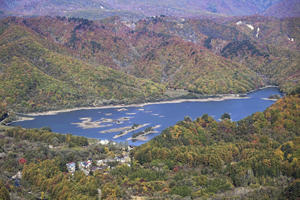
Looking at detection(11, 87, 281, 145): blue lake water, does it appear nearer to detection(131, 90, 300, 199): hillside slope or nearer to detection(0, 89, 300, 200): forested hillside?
detection(131, 90, 300, 199): hillside slope

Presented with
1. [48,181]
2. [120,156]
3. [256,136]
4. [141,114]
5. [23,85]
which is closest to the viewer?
[48,181]

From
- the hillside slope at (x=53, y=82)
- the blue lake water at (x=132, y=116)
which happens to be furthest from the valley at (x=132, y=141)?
the hillside slope at (x=53, y=82)

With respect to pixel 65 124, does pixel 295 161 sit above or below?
above

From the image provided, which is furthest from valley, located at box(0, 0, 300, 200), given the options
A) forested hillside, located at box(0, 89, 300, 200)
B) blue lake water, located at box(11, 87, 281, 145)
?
blue lake water, located at box(11, 87, 281, 145)

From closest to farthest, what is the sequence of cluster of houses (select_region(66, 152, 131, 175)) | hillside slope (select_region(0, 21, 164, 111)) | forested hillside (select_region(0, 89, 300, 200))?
forested hillside (select_region(0, 89, 300, 200))
cluster of houses (select_region(66, 152, 131, 175))
hillside slope (select_region(0, 21, 164, 111))

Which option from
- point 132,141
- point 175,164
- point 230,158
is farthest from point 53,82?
point 230,158

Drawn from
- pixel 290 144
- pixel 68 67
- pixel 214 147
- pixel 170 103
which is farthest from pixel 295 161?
pixel 68 67

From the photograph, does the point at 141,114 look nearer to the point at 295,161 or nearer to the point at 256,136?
the point at 256,136

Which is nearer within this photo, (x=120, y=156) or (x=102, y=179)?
(x=102, y=179)

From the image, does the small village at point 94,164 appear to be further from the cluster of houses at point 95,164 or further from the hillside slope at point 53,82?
the hillside slope at point 53,82
